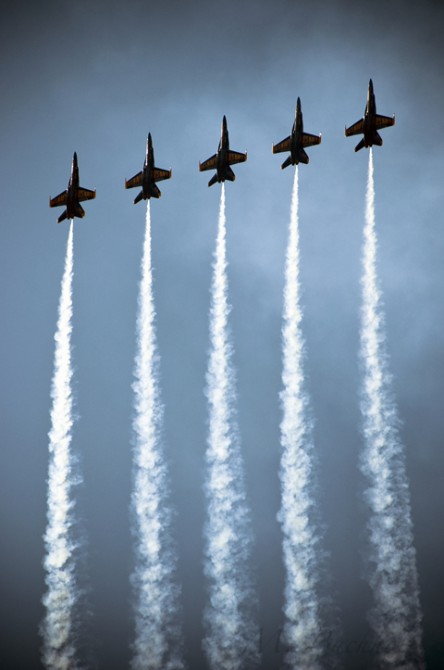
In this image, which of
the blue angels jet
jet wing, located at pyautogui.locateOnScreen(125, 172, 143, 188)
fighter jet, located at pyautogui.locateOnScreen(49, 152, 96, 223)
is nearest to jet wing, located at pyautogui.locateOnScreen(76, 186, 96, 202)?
fighter jet, located at pyautogui.locateOnScreen(49, 152, 96, 223)

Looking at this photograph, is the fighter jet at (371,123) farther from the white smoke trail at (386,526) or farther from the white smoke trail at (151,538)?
the white smoke trail at (151,538)

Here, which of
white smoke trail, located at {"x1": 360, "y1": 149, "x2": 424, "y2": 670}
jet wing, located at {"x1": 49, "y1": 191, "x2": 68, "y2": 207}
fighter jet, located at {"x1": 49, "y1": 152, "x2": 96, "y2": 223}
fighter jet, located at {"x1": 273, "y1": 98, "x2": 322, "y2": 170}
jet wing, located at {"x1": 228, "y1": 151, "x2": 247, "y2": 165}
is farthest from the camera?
jet wing, located at {"x1": 49, "y1": 191, "x2": 68, "y2": 207}

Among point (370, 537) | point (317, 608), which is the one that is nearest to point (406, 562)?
point (370, 537)

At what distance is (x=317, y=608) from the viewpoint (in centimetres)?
5494

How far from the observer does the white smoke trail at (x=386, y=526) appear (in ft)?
177

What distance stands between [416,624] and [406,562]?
430cm

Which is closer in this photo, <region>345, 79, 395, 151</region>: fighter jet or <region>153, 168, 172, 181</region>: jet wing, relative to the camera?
<region>345, 79, 395, 151</region>: fighter jet

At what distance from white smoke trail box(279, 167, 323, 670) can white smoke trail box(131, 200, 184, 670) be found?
8793 mm

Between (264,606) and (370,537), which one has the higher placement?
(370,537)

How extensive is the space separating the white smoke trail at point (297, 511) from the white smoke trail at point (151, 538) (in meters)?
8.79

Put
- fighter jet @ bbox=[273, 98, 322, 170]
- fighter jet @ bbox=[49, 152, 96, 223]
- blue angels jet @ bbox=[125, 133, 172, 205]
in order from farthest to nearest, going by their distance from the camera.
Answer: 1. fighter jet @ bbox=[49, 152, 96, 223]
2. blue angels jet @ bbox=[125, 133, 172, 205]
3. fighter jet @ bbox=[273, 98, 322, 170]

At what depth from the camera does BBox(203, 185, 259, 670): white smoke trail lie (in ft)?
182

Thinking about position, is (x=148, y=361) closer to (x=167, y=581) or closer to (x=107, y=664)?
(x=167, y=581)

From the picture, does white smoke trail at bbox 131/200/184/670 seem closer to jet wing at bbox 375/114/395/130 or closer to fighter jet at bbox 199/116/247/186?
fighter jet at bbox 199/116/247/186
